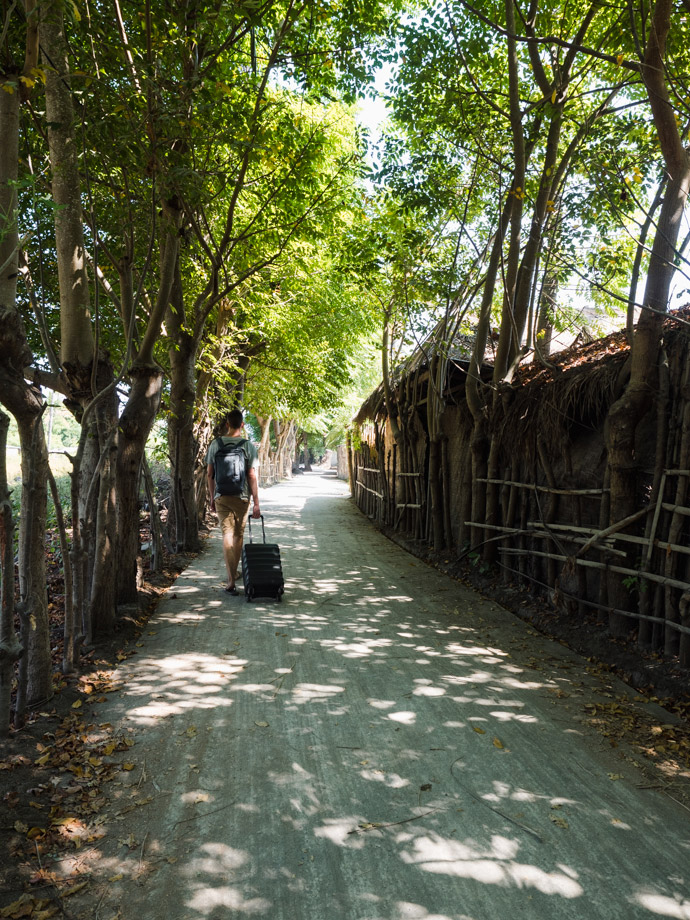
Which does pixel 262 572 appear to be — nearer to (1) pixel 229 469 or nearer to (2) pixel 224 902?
(1) pixel 229 469

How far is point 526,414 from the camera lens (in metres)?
7.78

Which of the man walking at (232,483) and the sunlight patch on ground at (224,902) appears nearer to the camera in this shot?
the sunlight patch on ground at (224,902)

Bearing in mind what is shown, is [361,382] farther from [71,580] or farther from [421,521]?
[71,580]

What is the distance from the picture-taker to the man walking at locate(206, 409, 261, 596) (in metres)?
7.42

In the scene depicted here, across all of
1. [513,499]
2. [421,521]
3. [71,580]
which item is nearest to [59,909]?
[71,580]

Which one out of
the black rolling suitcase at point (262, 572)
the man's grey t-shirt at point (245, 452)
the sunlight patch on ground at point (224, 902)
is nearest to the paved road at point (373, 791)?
the sunlight patch on ground at point (224, 902)

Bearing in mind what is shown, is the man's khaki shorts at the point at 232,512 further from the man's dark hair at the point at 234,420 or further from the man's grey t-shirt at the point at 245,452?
the man's dark hair at the point at 234,420

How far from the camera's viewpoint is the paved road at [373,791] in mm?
2568

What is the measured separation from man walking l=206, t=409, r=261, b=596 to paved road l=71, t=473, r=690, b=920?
163 cm

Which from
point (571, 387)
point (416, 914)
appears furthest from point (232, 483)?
point (416, 914)

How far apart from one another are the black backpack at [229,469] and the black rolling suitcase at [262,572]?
59 cm

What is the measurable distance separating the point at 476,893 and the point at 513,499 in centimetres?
570

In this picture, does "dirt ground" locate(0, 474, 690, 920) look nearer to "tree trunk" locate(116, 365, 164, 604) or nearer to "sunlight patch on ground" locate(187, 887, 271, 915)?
"sunlight patch on ground" locate(187, 887, 271, 915)

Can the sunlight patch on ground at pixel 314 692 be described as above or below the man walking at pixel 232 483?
below
